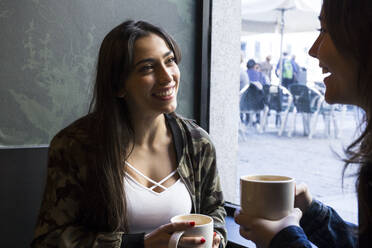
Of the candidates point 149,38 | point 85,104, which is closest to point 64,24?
point 85,104

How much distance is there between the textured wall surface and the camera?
8.87 feet

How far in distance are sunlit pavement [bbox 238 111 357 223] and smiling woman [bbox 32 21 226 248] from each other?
1193 millimetres

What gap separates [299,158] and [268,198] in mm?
2652

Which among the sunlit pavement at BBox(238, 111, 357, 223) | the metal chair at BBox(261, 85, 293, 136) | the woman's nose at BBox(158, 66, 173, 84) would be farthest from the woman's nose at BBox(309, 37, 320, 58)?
the metal chair at BBox(261, 85, 293, 136)

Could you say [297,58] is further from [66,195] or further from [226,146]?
[66,195]

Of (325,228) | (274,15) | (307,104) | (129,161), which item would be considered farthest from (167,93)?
(274,15)

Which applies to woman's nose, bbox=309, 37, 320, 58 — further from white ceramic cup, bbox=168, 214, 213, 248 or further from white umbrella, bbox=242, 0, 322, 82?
white umbrella, bbox=242, 0, 322, 82

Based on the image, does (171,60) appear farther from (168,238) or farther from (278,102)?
(278,102)

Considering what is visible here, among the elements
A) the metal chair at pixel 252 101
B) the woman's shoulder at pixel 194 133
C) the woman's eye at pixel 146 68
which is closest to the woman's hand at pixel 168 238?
the woman's shoulder at pixel 194 133

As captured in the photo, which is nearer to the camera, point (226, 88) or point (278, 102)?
point (226, 88)

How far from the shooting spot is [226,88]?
279cm

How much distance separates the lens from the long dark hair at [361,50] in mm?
821

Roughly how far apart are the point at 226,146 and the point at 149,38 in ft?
4.20

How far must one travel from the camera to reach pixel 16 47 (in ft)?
6.80
